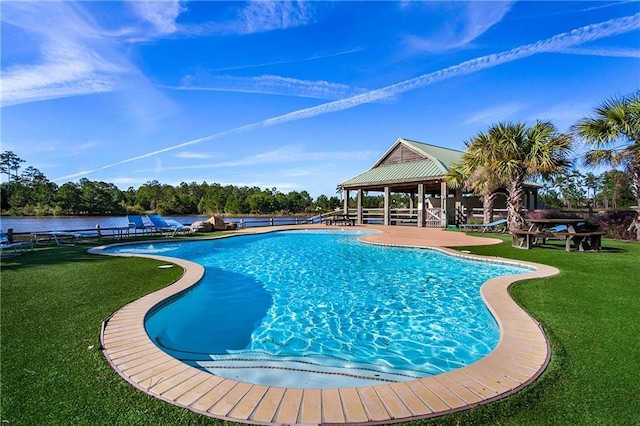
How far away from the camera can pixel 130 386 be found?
2.64m

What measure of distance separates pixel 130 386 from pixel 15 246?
37.0 ft

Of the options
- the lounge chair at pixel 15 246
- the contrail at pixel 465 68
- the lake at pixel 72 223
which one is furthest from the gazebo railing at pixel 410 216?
the lounge chair at pixel 15 246

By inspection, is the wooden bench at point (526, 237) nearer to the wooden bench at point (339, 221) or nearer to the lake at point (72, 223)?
the wooden bench at point (339, 221)

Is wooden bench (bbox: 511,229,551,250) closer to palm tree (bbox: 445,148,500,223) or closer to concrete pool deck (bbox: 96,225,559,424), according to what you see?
palm tree (bbox: 445,148,500,223)

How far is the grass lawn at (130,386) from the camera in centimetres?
225

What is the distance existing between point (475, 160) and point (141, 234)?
57.8 ft

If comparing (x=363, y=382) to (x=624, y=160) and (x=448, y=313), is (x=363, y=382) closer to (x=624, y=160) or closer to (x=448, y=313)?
(x=448, y=313)

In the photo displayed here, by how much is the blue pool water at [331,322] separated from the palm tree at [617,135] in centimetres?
794

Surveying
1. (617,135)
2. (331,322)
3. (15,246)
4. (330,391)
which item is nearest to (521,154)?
(617,135)

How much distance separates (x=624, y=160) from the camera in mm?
12008

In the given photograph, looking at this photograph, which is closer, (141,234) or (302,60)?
(302,60)

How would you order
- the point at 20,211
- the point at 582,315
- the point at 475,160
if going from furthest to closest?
1. the point at 20,211
2. the point at 475,160
3. the point at 582,315

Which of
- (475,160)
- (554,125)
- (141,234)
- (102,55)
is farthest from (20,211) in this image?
(554,125)

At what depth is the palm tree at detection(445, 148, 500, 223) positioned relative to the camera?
54.1 feet
